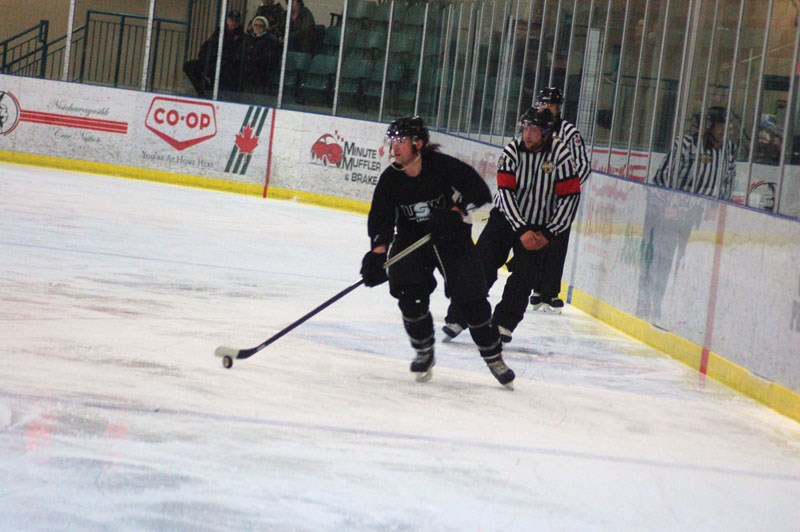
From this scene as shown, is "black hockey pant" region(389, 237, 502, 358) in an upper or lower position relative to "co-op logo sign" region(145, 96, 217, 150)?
lower

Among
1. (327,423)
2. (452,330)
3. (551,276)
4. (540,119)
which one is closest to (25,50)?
(551,276)

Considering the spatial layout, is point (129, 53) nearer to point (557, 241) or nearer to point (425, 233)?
point (557, 241)

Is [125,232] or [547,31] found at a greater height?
[547,31]

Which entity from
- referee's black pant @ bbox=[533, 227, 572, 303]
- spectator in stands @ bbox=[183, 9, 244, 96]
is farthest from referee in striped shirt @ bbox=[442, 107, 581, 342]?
spectator in stands @ bbox=[183, 9, 244, 96]

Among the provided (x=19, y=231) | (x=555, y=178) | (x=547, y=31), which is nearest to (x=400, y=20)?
(x=547, y=31)

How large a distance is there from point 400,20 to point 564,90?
512 cm

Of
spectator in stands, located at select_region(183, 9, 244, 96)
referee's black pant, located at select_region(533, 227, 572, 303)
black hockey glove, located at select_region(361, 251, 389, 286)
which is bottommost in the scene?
referee's black pant, located at select_region(533, 227, 572, 303)

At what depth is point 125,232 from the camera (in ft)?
28.1

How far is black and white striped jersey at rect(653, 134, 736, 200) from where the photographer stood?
5.96 m

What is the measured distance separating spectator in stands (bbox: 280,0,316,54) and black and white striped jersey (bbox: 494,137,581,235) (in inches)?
343

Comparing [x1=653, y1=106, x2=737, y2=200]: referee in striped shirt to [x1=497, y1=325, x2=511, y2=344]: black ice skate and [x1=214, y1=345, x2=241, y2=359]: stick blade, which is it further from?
[x1=214, y1=345, x2=241, y2=359]: stick blade

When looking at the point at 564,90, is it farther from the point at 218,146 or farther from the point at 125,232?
the point at 218,146

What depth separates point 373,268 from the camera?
4484mm

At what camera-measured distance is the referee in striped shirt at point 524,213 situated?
5551mm
